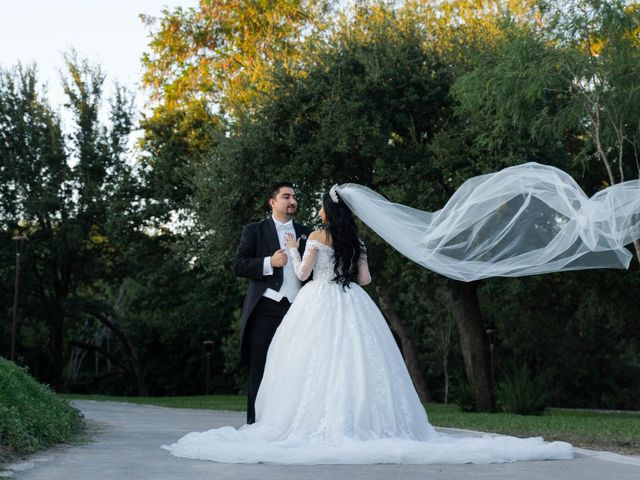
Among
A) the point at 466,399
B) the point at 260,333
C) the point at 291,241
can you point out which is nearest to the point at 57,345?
the point at 466,399

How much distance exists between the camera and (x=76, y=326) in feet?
134

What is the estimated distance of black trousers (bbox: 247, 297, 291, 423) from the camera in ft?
31.7

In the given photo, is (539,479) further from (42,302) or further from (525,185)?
(42,302)

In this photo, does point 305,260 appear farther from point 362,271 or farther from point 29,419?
point 29,419

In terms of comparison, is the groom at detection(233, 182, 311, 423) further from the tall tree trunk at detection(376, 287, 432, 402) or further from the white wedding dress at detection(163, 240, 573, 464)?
the tall tree trunk at detection(376, 287, 432, 402)

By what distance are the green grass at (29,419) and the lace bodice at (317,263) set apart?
116 inches

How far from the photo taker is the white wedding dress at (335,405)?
301 inches

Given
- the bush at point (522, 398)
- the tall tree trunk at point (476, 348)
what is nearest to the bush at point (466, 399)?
the tall tree trunk at point (476, 348)

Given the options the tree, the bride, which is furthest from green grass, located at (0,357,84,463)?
the tree

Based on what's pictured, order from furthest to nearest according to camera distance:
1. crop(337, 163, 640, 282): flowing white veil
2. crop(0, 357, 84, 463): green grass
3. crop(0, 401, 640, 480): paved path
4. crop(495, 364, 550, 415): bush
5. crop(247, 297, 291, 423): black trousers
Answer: crop(495, 364, 550, 415): bush, crop(247, 297, 291, 423): black trousers, crop(337, 163, 640, 282): flowing white veil, crop(0, 357, 84, 463): green grass, crop(0, 401, 640, 480): paved path

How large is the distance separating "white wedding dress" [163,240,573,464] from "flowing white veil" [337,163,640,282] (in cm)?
88

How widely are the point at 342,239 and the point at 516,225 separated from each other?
181 centimetres

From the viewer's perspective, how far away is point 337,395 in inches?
338

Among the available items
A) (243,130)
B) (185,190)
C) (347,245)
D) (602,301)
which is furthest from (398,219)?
(185,190)
